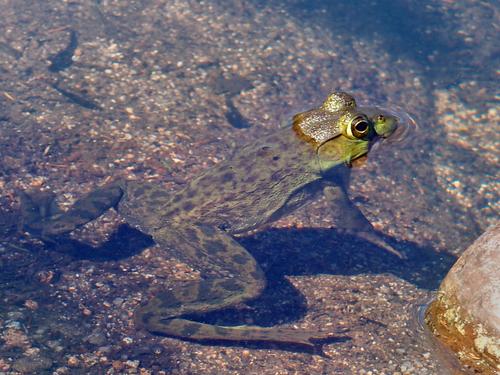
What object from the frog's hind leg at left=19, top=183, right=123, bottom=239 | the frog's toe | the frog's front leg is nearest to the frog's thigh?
the frog's hind leg at left=19, top=183, right=123, bottom=239

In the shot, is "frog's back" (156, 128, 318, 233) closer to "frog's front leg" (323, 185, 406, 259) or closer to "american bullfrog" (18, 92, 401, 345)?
"american bullfrog" (18, 92, 401, 345)

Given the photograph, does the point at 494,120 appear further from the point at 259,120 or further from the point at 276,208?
the point at 276,208

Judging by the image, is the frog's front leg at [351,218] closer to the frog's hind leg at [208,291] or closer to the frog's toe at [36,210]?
the frog's hind leg at [208,291]

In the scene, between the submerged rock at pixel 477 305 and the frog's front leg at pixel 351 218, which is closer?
the submerged rock at pixel 477 305

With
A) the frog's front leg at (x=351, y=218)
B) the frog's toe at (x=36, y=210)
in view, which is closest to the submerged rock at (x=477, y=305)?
the frog's front leg at (x=351, y=218)

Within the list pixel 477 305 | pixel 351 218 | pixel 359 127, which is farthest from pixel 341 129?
pixel 477 305

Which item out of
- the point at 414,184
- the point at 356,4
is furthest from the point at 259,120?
the point at 356,4
